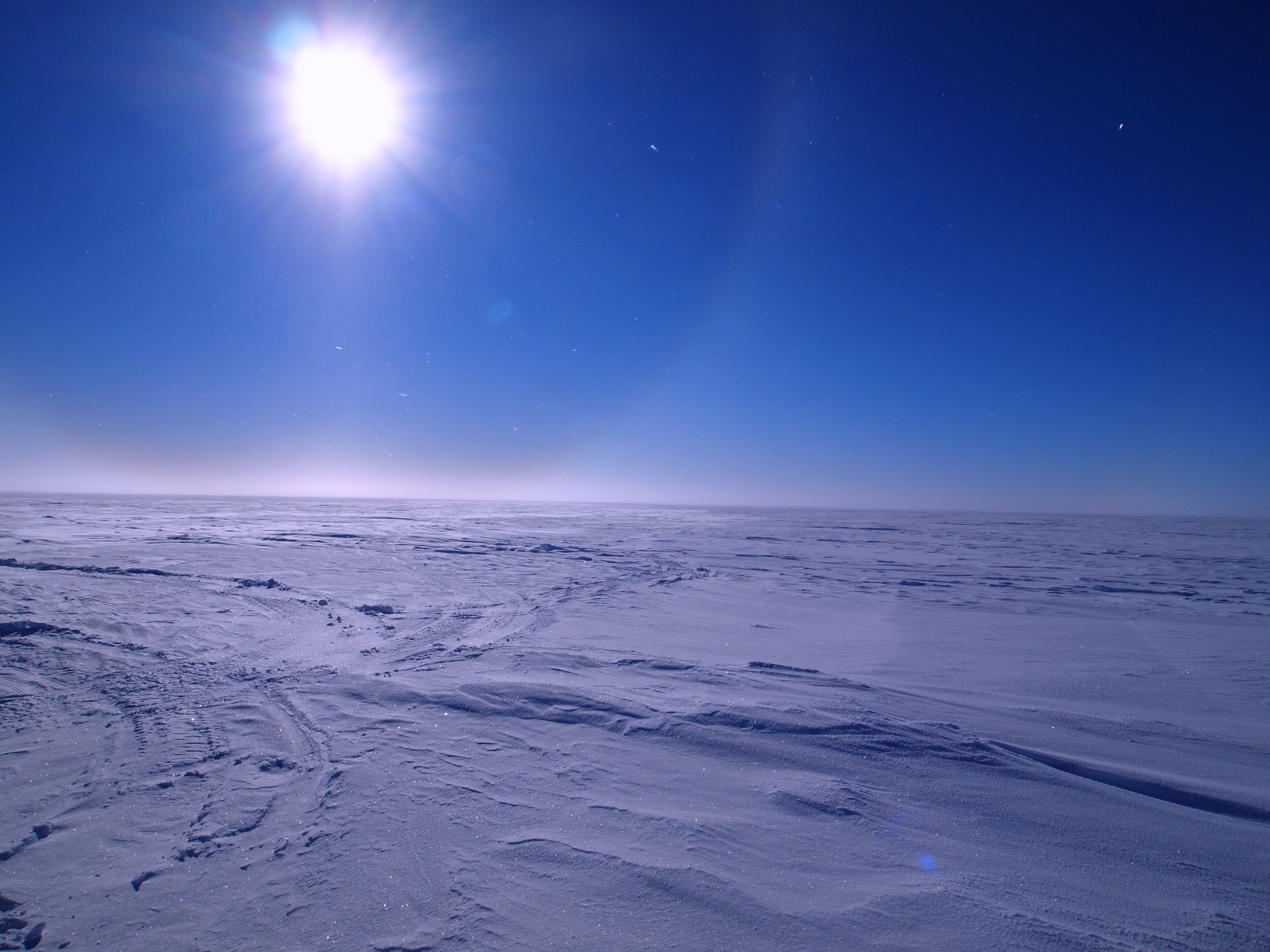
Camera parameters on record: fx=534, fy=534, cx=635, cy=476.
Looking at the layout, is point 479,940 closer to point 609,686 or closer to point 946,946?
point 946,946

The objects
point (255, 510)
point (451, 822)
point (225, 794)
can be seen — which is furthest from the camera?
point (255, 510)

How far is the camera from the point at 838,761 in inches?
119

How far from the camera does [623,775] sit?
2865 mm

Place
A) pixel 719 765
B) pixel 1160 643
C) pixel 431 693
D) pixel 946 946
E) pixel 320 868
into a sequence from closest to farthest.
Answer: pixel 946 946, pixel 320 868, pixel 719 765, pixel 431 693, pixel 1160 643

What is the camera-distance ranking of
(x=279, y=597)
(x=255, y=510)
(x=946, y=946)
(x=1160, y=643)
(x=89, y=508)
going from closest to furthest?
(x=946, y=946) → (x=1160, y=643) → (x=279, y=597) → (x=89, y=508) → (x=255, y=510)

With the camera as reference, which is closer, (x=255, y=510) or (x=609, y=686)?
(x=609, y=686)

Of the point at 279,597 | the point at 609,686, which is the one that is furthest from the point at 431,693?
the point at 279,597

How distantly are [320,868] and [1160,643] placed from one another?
7.74 metres

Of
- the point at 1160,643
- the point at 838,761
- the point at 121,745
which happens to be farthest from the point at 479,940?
the point at 1160,643

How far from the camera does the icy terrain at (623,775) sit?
6.36 ft

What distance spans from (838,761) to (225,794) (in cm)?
319

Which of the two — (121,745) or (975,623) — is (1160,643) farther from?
(121,745)

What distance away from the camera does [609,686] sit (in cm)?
409

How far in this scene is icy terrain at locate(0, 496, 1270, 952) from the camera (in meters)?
1.94
